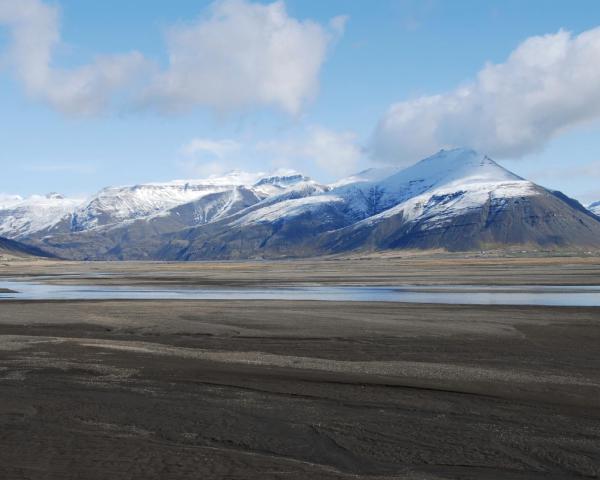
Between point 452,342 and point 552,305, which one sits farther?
point 552,305

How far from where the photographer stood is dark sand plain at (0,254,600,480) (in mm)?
15219

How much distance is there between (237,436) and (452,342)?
19.1m

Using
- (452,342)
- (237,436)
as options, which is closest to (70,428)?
(237,436)

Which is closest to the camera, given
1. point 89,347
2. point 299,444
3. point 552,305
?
point 299,444

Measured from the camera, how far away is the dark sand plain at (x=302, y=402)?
49.9ft

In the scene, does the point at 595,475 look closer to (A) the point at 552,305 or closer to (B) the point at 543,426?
(B) the point at 543,426

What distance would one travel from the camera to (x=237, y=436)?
57.3ft

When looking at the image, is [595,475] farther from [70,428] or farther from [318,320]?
[318,320]

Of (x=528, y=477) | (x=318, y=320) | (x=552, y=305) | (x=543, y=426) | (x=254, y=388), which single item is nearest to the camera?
(x=528, y=477)

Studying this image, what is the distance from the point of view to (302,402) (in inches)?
829

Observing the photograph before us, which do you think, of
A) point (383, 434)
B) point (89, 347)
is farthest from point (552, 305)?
point (383, 434)

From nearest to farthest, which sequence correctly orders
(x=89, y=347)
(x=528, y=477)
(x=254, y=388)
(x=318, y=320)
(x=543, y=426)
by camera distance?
(x=528, y=477) → (x=543, y=426) → (x=254, y=388) → (x=89, y=347) → (x=318, y=320)

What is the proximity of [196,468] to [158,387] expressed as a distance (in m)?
8.90

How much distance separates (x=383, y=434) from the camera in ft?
57.5
